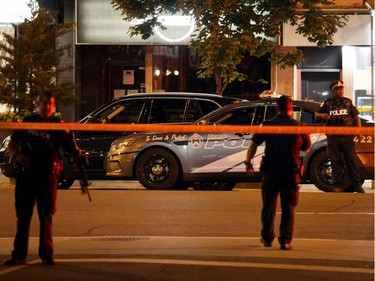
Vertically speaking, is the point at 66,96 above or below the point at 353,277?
above

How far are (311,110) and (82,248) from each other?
7.27 m

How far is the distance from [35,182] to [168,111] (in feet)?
29.6

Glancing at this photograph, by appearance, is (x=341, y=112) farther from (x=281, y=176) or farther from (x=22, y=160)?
(x=22, y=160)

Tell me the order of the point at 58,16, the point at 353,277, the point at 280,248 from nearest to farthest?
the point at 353,277, the point at 280,248, the point at 58,16

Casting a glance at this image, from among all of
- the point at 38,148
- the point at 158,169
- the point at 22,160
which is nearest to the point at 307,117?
the point at 158,169

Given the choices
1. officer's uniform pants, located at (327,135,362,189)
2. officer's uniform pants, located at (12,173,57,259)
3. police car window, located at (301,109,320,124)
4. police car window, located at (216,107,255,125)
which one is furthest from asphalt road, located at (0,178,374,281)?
police car window, located at (301,109,320,124)

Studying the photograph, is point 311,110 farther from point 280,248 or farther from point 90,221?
point 280,248

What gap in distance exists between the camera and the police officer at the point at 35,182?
29.7 ft

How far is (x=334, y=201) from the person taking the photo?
1448cm

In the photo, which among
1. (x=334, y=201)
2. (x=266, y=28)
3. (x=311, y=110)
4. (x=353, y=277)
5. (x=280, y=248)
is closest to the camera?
(x=353, y=277)

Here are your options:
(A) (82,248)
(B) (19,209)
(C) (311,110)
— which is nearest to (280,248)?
(A) (82,248)

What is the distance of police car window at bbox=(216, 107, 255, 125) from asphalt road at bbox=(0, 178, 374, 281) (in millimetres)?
1471

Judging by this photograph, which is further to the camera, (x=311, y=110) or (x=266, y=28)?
(x=266, y=28)

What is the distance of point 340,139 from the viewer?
51.6 ft
